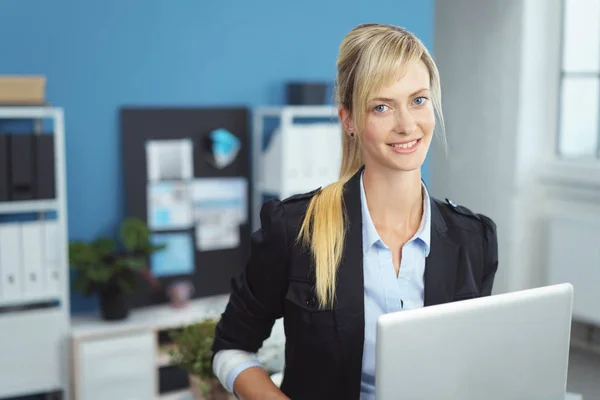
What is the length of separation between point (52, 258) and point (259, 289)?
2083mm

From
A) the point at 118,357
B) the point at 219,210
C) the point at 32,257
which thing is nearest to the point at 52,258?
the point at 32,257

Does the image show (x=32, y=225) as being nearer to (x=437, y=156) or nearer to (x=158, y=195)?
(x=158, y=195)

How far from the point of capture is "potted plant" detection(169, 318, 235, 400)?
1961mm

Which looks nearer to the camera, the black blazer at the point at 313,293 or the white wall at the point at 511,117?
the black blazer at the point at 313,293

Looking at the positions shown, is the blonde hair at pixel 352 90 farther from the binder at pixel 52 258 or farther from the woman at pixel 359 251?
the binder at pixel 52 258

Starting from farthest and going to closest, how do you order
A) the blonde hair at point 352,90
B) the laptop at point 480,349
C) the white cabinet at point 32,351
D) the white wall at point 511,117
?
the white wall at point 511,117 → the white cabinet at point 32,351 → the blonde hair at point 352,90 → the laptop at point 480,349

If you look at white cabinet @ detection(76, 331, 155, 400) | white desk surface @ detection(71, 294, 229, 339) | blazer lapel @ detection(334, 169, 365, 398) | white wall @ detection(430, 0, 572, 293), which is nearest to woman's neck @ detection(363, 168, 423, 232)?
blazer lapel @ detection(334, 169, 365, 398)

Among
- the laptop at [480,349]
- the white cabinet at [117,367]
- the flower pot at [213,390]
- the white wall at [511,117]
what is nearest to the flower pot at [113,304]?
the white cabinet at [117,367]

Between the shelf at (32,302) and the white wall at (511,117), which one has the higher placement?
the white wall at (511,117)

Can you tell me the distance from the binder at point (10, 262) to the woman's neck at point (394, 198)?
2.17 meters

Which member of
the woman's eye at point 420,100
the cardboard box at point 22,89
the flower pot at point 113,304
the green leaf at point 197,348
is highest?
the cardboard box at point 22,89

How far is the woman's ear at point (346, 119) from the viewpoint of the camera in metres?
1.37

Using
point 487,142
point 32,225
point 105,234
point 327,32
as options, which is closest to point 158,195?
point 105,234

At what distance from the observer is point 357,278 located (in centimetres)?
133
